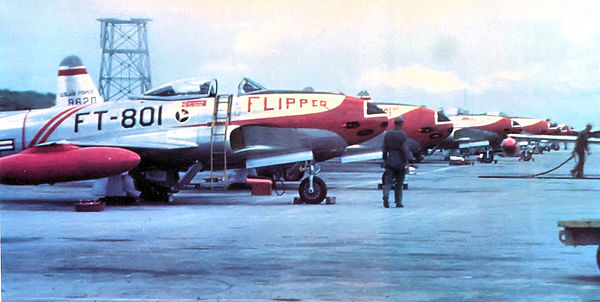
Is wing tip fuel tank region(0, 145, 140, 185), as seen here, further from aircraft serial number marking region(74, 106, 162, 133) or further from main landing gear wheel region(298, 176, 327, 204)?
main landing gear wheel region(298, 176, 327, 204)

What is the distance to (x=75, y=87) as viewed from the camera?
2288cm

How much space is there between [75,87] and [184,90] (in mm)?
8386

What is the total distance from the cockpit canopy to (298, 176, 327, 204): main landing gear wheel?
6.54ft

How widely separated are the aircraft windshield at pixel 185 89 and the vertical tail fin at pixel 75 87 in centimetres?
705

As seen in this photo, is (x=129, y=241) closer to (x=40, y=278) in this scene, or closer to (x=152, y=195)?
(x=40, y=278)

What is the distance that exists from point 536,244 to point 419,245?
3.61 ft

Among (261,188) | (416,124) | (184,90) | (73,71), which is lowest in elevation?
(261,188)

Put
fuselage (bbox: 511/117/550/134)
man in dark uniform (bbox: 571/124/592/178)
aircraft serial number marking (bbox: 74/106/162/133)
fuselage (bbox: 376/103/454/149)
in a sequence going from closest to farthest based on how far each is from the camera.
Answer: aircraft serial number marking (bbox: 74/106/162/133) < fuselage (bbox: 376/103/454/149) < man in dark uniform (bbox: 571/124/592/178) < fuselage (bbox: 511/117/550/134)

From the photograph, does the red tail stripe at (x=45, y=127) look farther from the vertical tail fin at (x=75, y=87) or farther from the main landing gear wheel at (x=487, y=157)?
the main landing gear wheel at (x=487, y=157)

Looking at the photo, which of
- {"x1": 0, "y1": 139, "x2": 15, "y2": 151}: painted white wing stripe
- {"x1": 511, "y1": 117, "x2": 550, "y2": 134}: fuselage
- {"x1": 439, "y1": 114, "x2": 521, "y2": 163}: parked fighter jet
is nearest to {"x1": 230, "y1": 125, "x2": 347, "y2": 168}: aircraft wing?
{"x1": 0, "y1": 139, "x2": 15, "y2": 151}: painted white wing stripe

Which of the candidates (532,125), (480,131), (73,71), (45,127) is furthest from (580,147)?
(45,127)

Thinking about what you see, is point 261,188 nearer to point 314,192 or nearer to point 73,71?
point 314,192

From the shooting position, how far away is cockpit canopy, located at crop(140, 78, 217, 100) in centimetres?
1516

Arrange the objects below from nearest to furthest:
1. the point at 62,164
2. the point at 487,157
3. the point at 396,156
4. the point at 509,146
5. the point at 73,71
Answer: the point at 62,164, the point at 396,156, the point at 73,71, the point at 509,146, the point at 487,157
